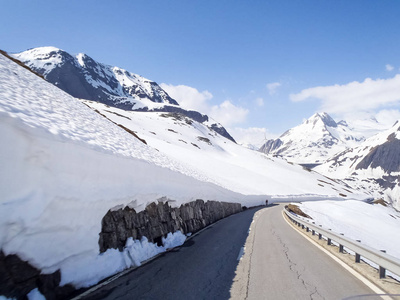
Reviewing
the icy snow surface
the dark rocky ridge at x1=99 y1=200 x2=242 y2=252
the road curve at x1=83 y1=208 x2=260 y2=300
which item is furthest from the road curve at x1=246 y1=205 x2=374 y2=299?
the icy snow surface

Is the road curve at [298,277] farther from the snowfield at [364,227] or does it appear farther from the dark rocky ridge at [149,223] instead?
the dark rocky ridge at [149,223]

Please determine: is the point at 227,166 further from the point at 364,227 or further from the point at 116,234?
the point at 116,234

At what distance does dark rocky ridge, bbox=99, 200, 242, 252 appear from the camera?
243 inches

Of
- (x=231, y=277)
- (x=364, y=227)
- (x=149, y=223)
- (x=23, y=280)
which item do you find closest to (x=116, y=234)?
(x=149, y=223)

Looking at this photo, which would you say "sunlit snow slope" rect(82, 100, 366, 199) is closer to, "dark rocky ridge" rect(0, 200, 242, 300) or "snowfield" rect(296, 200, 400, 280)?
"snowfield" rect(296, 200, 400, 280)

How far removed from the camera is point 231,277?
5.84 meters

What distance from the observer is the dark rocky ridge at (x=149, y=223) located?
6.18 m

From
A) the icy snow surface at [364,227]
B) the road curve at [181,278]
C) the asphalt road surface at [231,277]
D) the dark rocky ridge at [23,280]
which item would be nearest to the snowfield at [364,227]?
the icy snow surface at [364,227]

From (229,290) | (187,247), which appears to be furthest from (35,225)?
(187,247)

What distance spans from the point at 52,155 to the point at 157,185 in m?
4.74

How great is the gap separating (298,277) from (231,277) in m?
1.56

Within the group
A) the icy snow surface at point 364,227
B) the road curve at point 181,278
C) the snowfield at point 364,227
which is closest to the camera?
the road curve at point 181,278

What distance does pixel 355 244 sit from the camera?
684cm

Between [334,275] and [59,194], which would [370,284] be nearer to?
[334,275]
